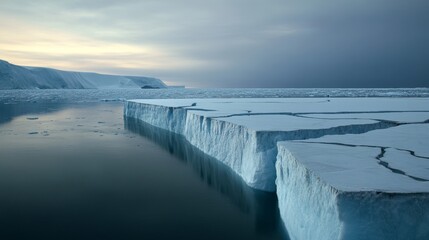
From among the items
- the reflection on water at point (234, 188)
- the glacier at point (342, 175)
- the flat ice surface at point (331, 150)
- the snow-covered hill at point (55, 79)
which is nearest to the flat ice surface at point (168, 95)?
the snow-covered hill at point (55, 79)

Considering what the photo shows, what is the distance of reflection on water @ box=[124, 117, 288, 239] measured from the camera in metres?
5.74

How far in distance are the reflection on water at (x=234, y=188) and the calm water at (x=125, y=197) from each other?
2cm

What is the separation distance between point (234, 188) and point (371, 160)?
11.2 feet

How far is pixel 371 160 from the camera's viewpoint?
4.48 meters

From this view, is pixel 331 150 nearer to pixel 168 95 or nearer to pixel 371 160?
pixel 371 160

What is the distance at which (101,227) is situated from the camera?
530cm

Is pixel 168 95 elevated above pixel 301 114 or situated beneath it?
situated beneath

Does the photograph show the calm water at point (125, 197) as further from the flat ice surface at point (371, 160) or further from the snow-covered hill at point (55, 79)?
the snow-covered hill at point (55, 79)

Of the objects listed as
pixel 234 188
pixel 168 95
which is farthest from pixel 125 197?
pixel 168 95

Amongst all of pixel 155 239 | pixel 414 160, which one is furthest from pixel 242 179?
pixel 414 160

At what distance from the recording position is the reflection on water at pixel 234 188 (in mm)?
5742

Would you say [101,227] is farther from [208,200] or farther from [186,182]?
[186,182]

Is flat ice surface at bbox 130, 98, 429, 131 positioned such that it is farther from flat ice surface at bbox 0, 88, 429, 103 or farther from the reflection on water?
flat ice surface at bbox 0, 88, 429, 103

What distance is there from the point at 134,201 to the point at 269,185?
2737 millimetres
